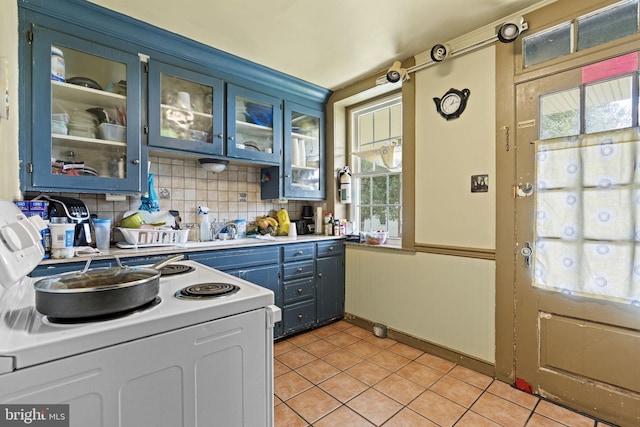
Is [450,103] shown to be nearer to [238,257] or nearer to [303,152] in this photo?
[303,152]

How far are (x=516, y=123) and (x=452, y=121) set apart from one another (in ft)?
1.45

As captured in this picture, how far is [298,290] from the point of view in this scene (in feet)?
9.04

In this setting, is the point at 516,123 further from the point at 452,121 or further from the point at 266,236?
the point at 266,236

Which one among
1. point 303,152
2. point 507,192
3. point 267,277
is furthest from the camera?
point 303,152

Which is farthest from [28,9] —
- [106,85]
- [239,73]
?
[239,73]

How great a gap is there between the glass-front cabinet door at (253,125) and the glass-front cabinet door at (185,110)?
9 centimetres

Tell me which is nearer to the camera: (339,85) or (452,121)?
(452,121)

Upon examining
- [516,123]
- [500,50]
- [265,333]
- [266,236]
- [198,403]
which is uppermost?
[500,50]

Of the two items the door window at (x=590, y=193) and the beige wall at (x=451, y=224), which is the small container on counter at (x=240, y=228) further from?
the door window at (x=590, y=193)

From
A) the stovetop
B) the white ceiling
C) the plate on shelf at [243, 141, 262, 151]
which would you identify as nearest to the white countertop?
the stovetop

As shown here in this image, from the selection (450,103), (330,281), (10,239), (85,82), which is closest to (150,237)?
(85,82)

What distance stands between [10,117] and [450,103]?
2.65 m

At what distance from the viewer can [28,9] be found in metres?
1.70

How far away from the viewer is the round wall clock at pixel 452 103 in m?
2.20
